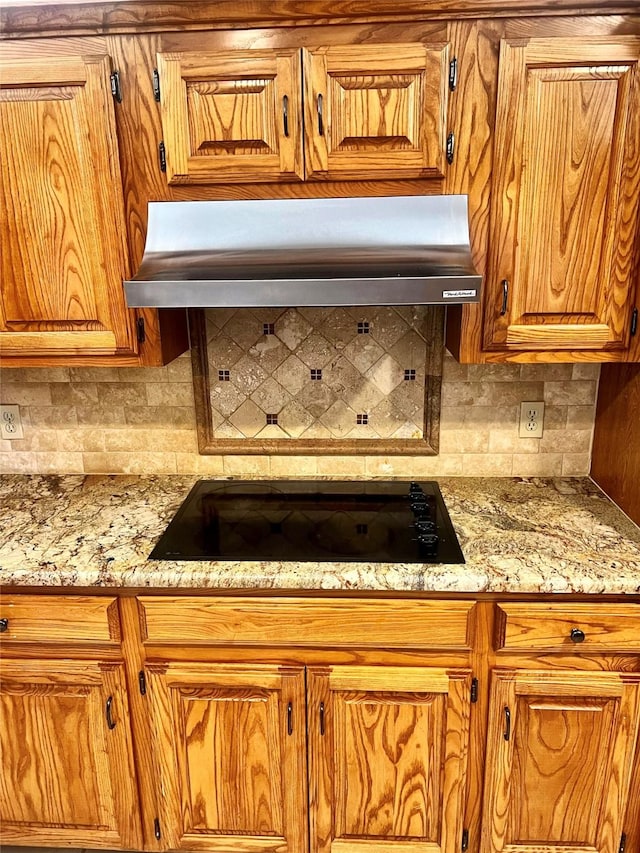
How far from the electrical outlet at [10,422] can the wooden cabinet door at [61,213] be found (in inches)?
15.5

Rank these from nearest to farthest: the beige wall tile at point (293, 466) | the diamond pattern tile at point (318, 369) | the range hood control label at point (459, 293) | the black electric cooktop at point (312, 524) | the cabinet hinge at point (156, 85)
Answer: the range hood control label at point (459, 293), the cabinet hinge at point (156, 85), the black electric cooktop at point (312, 524), the diamond pattern tile at point (318, 369), the beige wall tile at point (293, 466)

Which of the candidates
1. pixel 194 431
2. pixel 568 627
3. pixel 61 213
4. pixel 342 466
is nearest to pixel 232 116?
pixel 61 213

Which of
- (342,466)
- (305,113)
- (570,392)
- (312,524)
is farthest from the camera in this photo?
(342,466)

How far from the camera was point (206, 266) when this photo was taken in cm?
148

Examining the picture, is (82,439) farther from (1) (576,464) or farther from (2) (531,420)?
(1) (576,464)

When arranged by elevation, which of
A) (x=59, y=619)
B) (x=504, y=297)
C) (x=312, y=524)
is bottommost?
(x=59, y=619)

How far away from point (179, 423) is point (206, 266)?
2.17 feet

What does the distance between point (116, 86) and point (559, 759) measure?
6.49ft

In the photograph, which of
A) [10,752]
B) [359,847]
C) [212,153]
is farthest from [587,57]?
[10,752]

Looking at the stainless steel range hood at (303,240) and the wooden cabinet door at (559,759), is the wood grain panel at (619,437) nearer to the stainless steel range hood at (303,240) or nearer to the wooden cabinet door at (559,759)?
the wooden cabinet door at (559,759)

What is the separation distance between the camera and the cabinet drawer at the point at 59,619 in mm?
1509

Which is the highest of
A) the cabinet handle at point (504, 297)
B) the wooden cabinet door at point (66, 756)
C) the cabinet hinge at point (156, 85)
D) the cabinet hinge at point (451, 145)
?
the cabinet hinge at point (156, 85)

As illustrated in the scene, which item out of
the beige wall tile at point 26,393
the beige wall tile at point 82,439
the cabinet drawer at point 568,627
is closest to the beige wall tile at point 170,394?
the beige wall tile at point 82,439

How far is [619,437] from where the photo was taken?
1.73m
